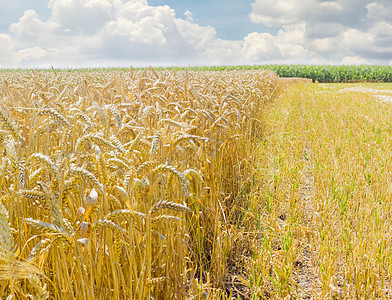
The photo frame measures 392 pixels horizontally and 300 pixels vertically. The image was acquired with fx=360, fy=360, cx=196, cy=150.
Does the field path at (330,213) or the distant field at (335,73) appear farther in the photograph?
the distant field at (335,73)

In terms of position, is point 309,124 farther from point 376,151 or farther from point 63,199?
point 63,199

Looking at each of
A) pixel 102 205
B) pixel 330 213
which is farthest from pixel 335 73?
pixel 102 205

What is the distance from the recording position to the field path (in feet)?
7.63

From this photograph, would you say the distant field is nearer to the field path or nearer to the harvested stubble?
the field path

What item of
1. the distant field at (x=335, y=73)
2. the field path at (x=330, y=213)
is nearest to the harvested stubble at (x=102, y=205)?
the field path at (x=330, y=213)

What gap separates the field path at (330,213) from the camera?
2.33 meters

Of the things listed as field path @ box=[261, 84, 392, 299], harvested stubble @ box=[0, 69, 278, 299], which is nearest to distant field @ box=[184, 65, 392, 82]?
field path @ box=[261, 84, 392, 299]

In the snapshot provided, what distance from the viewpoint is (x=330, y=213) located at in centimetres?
316

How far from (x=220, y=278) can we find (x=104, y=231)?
135 centimetres

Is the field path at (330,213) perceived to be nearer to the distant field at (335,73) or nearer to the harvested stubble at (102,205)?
the harvested stubble at (102,205)

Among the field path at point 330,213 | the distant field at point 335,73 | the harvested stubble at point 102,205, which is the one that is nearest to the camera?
the harvested stubble at point 102,205

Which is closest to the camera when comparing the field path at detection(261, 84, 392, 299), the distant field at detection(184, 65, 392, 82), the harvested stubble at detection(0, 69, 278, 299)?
the harvested stubble at detection(0, 69, 278, 299)

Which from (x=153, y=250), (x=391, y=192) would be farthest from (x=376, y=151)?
(x=153, y=250)

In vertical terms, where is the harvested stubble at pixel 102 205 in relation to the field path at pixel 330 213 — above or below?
above
